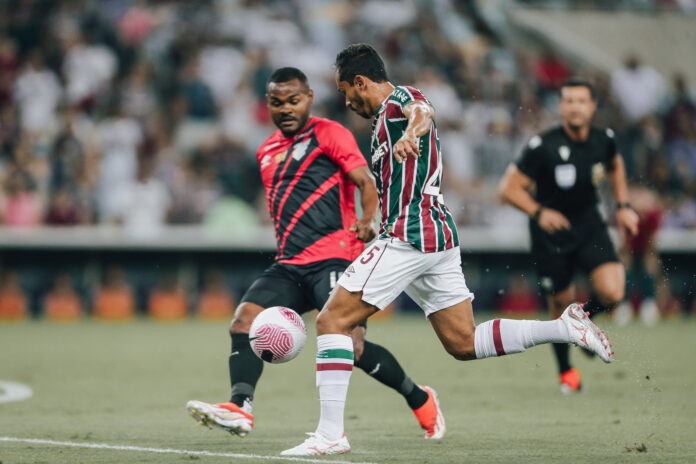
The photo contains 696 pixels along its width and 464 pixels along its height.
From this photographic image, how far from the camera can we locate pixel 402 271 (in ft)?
19.1

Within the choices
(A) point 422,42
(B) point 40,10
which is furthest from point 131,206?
(A) point 422,42

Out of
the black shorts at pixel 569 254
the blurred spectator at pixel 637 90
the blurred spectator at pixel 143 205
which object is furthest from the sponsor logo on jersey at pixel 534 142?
the blurred spectator at pixel 637 90

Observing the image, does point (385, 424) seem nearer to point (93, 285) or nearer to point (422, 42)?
point (93, 285)

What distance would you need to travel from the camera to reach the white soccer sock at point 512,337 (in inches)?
238

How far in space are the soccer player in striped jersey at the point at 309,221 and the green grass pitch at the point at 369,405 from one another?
1.39 feet

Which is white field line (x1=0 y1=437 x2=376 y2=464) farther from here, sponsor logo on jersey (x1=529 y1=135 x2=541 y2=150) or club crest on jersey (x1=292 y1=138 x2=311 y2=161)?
sponsor logo on jersey (x1=529 y1=135 x2=541 y2=150)

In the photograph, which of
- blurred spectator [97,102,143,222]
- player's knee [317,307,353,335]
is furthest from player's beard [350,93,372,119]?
blurred spectator [97,102,143,222]

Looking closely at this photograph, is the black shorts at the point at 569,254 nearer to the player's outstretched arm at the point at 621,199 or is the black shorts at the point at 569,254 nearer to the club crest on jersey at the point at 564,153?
the player's outstretched arm at the point at 621,199

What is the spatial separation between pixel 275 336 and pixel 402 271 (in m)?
0.91

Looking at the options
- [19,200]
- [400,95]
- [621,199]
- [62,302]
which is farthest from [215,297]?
[400,95]

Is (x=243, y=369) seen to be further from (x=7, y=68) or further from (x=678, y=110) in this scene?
(x=678, y=110)

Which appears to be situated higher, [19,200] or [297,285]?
[19,200]

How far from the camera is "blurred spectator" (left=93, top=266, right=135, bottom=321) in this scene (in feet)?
59.8

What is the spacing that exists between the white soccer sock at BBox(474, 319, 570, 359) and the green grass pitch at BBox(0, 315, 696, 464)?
555 mm
